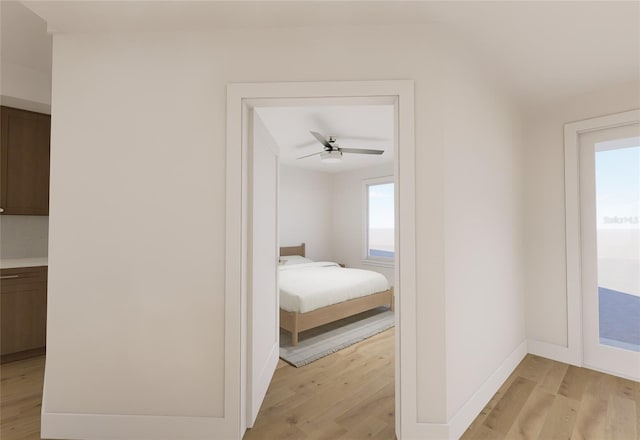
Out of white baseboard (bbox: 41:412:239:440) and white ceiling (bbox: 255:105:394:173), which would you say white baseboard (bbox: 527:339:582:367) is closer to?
white ceiling (bbox: 255:105:394:173)

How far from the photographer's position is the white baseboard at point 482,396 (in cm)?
171

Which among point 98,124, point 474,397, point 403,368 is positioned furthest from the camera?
point 474,397

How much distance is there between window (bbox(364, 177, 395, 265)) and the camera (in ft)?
18.0

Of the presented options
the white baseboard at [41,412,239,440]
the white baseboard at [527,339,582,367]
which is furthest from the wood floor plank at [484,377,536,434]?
the white baseboard at [41,412,239,440]

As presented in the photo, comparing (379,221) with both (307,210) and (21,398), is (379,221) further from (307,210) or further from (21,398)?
(21,398)

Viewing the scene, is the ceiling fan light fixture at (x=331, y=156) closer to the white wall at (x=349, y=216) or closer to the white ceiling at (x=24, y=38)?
the white wall at (x=349, y=216)

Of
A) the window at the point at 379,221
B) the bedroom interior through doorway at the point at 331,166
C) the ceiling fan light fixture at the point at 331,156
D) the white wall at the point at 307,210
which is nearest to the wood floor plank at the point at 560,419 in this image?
the bedroom interior through doorway at the point at 331,166

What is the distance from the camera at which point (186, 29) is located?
1725 mm

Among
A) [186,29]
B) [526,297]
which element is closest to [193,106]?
[186,29]

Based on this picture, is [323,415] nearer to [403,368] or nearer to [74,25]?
[403,368]

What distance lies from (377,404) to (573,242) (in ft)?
7.48

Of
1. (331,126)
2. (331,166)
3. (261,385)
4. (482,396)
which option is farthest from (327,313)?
(331,166)

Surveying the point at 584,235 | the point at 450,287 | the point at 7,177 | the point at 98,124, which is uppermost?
the point at 98,124

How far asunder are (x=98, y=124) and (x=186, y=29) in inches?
30.8
